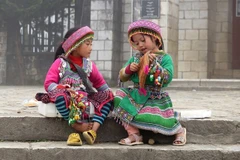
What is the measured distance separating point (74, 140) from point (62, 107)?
31 centimetres

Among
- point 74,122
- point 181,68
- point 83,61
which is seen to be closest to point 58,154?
point 74,122

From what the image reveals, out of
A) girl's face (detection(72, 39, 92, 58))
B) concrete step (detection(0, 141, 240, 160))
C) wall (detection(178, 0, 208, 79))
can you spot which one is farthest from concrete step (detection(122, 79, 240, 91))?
concrete step (detection(0, 141, 240, 160))

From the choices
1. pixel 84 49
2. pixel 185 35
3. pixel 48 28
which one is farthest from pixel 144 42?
pixel 48 28

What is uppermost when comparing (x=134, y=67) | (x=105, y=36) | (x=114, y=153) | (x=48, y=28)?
(x=48, y=28)

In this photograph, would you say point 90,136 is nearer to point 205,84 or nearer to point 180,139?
point 180,139

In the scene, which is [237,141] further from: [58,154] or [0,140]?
[0,140]

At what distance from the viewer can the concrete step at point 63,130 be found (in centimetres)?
465

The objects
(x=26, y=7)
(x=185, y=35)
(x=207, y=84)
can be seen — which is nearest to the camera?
(x=207, y=84)

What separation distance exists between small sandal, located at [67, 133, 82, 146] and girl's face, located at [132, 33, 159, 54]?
3.25 ft

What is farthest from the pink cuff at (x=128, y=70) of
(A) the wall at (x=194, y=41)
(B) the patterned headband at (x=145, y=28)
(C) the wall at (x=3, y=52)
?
(C) the wall at (x=3, y=52)

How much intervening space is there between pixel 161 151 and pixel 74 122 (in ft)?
2.68

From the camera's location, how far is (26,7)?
15.7 m

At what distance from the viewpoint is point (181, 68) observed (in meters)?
13.1

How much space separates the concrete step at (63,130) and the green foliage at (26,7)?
438 inches
